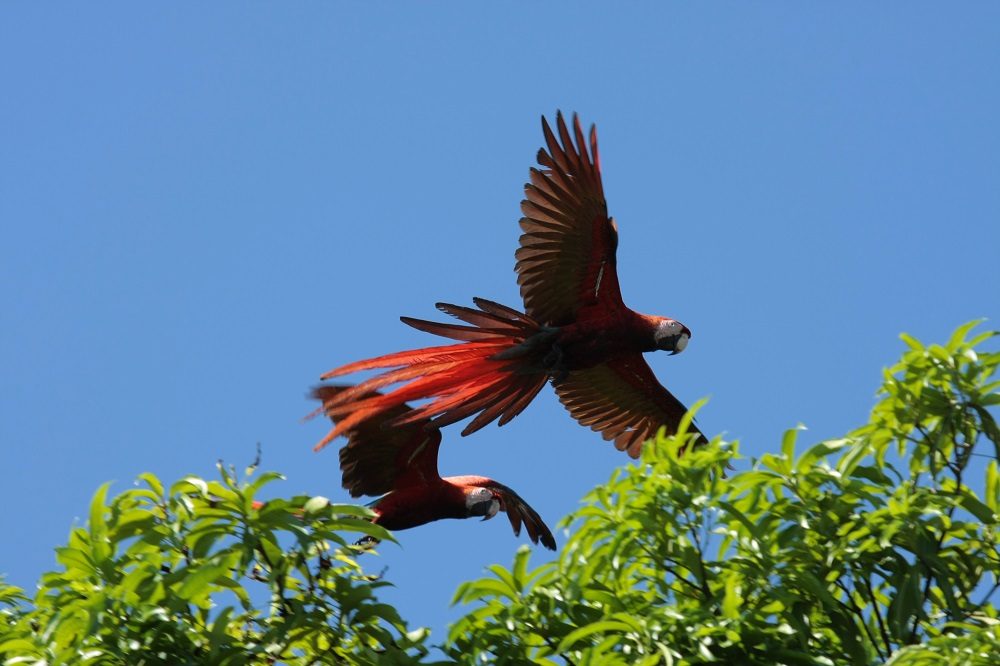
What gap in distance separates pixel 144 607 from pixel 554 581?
3.81ft

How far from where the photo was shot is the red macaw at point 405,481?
6262mm

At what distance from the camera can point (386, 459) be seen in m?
6.35

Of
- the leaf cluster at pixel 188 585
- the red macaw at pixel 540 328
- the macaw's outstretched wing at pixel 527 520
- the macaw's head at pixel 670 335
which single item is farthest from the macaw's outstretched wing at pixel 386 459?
the leaf cluster at pixel 188 585

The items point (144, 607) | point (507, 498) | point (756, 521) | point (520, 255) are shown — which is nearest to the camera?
point (144, 607)

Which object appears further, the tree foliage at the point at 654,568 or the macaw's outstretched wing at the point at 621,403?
the macaw's outstretched wing at the point at 621,403

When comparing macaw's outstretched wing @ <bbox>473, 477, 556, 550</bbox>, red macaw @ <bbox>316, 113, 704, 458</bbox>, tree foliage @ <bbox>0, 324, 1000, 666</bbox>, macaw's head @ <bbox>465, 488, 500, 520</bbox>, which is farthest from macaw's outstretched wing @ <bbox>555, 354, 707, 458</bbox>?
tree foliage @ <bbox>0, 324, 1000, 666</bbox>

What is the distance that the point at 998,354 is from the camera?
3.57 metres

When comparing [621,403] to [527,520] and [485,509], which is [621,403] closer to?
[527,520]

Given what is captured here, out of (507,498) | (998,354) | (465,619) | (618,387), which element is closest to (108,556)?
(465,619)

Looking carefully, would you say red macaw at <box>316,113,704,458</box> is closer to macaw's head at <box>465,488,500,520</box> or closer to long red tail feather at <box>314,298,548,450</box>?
long red tail feather at <box>314,298,548,450</box>

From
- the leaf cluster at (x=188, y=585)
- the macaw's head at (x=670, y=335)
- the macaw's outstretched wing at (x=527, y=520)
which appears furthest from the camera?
the macaw's outstretched wing at (x=527, y=520)

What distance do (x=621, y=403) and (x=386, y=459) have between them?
55.8 inches

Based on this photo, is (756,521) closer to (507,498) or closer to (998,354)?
(998,354)

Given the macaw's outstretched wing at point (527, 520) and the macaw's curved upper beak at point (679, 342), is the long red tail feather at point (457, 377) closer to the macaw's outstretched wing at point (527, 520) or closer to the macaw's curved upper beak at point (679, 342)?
the macaw's curved upper beak at point (679, 342)
